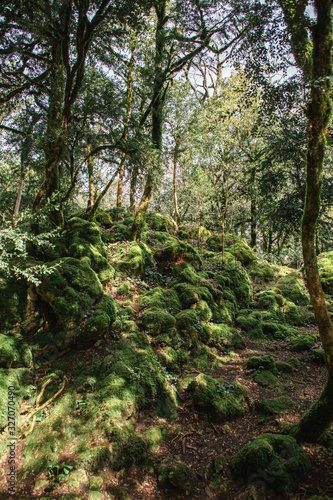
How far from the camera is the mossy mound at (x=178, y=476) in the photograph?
3654mm

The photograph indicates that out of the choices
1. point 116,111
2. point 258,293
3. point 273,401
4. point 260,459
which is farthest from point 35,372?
point 258,293

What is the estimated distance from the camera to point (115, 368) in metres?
5.17

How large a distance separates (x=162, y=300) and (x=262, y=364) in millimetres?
3303

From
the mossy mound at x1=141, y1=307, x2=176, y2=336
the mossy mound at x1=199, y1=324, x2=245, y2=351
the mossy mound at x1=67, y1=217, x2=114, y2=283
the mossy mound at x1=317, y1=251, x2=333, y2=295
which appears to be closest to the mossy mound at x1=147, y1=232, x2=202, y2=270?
the mossy mound at x1=67, y1=217, x2=114, y2=283

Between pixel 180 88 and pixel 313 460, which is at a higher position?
pixel 180 88

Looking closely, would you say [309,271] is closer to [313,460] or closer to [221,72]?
[313,460]

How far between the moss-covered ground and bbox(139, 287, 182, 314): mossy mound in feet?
0.14

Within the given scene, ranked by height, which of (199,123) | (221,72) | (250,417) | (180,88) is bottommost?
(250,417)

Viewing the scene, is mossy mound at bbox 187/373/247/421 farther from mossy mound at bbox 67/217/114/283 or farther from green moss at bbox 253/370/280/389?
mossy mound at bbox 67/217/114/283

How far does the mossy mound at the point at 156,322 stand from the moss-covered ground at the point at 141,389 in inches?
1.2

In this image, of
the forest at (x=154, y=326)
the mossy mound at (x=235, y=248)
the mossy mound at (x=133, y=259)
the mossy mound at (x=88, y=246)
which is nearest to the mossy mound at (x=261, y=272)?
the mossy mound at (x=235, y=248)

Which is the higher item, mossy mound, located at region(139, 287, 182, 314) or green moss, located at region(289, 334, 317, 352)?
mossy mound, located at region(139, 287, 182, 314)

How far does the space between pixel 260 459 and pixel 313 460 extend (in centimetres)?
77

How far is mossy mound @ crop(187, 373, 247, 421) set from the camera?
500cm
